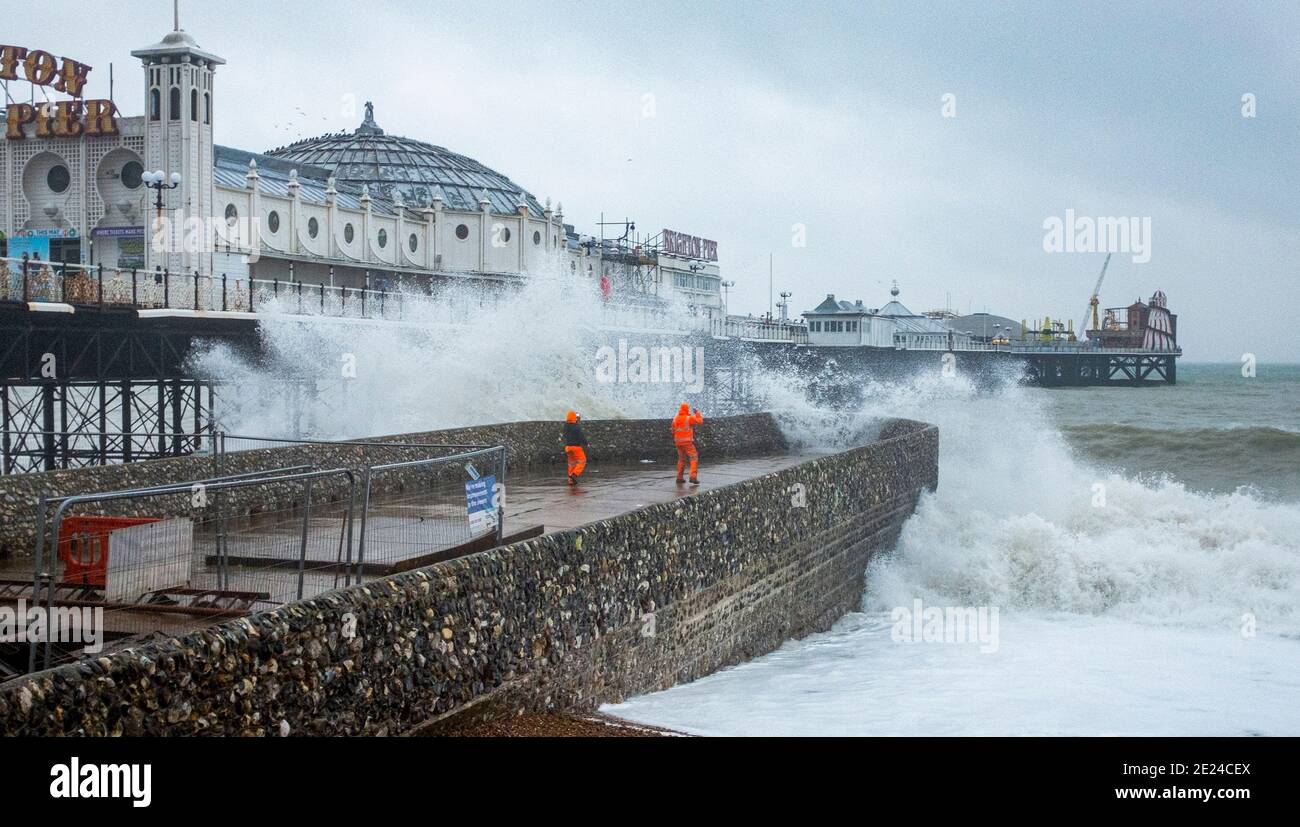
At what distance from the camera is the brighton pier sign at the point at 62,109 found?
40.4 metres

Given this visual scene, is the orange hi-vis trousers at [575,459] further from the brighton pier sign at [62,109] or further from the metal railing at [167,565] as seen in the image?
the brighton pier sign at [62,109]

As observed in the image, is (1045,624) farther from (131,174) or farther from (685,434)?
(131,174)

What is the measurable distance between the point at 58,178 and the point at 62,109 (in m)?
2.47

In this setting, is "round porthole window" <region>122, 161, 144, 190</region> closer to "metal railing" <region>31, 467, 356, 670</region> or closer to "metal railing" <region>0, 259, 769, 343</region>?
"metal railing" <region>0, 259, 769, 343</region>

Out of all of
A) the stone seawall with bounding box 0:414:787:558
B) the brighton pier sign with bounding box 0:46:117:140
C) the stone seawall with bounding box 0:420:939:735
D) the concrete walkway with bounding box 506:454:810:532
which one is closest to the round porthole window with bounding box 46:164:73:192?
the brighton pier sign with bounding box 0:46:117:140

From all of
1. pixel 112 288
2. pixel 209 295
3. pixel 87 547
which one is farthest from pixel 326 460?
pixel 209 295

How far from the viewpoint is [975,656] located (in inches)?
607

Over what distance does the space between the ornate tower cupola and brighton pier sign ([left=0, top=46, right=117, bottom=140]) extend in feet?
5.79

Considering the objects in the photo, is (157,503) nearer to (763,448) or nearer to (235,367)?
(763,448)

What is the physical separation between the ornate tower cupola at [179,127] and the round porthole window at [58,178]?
11.1ft

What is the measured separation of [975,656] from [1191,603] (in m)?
6.39

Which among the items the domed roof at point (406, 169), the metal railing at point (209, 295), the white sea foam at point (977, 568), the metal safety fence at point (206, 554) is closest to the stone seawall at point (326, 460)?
the metal safety fence at point (206, 554)

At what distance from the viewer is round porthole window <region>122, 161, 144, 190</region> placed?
4109 cm
